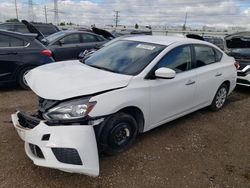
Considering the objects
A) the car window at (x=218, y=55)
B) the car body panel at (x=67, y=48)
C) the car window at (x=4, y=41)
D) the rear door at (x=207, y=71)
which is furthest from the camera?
the car body panel at (x=67, y=48)

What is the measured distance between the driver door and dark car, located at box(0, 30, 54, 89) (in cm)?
352

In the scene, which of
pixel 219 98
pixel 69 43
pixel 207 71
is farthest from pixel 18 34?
pixel 219 98

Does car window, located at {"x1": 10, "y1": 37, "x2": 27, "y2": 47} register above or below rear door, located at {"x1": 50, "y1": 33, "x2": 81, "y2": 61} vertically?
above

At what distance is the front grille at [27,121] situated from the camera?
2.85 metres

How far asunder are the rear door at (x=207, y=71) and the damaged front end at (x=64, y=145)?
2.49 m

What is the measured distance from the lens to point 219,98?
5.37 metres

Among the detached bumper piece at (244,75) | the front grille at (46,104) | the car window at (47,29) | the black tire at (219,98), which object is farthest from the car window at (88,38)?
the front grille at (46,104)

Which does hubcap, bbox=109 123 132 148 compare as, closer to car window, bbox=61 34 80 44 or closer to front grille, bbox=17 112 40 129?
front grille, bbox=17 112 40 129

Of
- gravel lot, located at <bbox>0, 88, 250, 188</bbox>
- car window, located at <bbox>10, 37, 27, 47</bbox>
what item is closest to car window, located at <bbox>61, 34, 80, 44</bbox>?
car window, located at <bbox>10, 37, 27, 47</bbox>

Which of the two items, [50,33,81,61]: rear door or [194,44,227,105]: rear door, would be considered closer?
[194,44,227,105]: rear door

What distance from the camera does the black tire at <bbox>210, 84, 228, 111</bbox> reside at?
523 cm

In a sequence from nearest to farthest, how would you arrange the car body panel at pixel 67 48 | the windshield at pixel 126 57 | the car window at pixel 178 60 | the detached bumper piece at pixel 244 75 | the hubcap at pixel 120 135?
the hubcap at pixel 120 135, the windshield at pixel 126 57, the car window at pixel 178 60, the detached bumper piece at pixel 244 75, the car body panel at pixel 67 48

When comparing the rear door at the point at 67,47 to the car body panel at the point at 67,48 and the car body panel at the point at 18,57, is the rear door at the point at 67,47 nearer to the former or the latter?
the car body panel at the point at 67,48

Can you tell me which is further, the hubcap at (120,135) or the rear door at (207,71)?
the rear door at (207,71)
